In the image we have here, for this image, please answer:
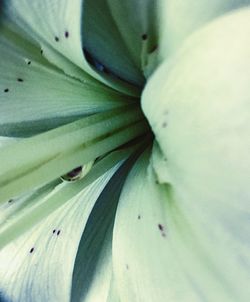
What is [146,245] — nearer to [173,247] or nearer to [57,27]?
[173,247]

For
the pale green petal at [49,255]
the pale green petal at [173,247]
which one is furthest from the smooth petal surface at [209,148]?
the pale green petal at [49,255]

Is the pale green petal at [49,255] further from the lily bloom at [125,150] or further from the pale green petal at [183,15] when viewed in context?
the pale green petal at [183,15]

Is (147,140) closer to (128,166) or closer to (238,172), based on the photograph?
(128,166)

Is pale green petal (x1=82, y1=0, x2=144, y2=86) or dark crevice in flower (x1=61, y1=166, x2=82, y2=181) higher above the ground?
pale green petal (x1=82, y1=0, x2=144, y2=86)

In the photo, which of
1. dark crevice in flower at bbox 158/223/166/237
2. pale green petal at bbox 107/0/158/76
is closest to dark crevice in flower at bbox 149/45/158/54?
pale green petal at bbox 107/0/158/76

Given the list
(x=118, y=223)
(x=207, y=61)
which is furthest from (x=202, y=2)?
(x=118, y=223)

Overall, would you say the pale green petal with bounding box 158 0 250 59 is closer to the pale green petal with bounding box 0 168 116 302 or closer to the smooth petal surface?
the smooth petal surface

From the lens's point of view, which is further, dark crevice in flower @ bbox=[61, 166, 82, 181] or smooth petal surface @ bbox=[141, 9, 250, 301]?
dark crevice in flower @ bbox=[61, 166, 82, 181]
